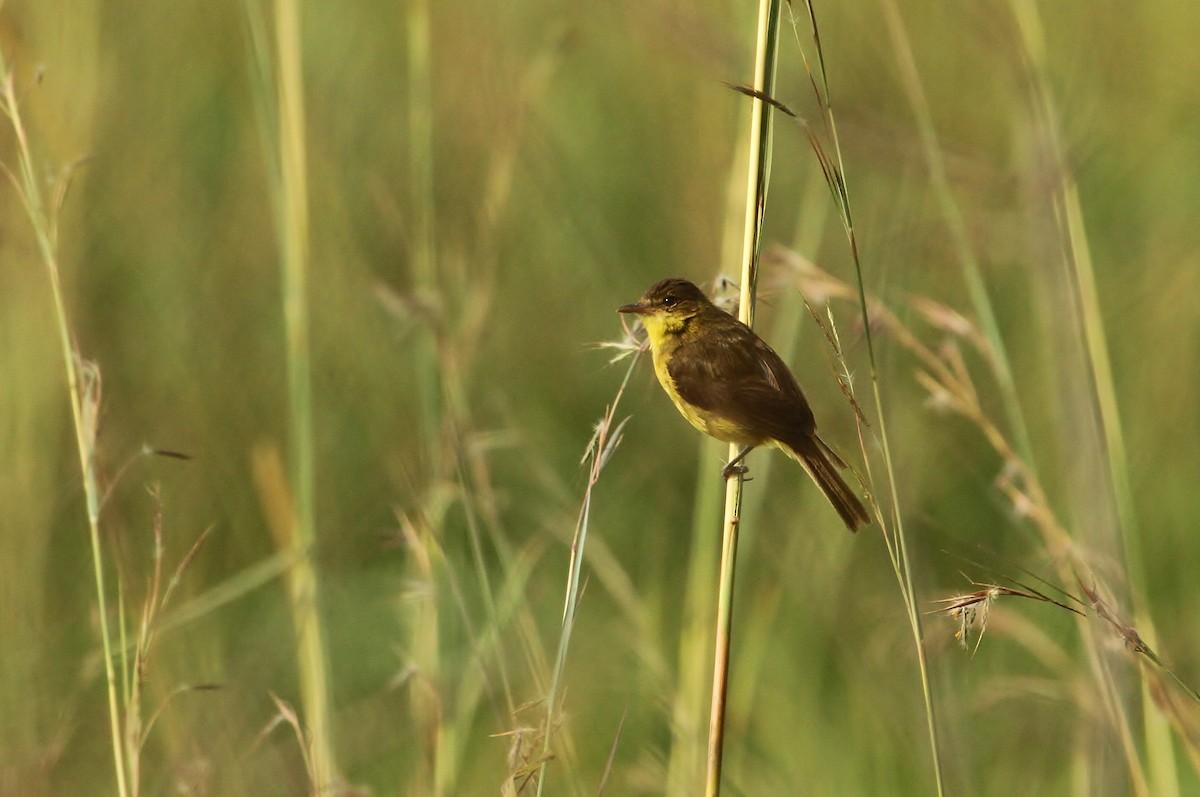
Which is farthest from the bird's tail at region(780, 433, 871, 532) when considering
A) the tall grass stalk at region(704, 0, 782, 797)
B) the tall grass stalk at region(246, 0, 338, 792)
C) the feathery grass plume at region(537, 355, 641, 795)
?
the tall grass stalk at region(246, 0, 338, 792)

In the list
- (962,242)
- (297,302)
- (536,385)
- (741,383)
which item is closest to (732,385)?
(741,383)

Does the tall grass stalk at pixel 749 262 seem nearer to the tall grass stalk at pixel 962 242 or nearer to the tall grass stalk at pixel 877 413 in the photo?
the tall grass stalk at pixel 877 413

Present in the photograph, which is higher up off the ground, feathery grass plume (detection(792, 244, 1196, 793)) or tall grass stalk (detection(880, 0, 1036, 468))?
tall grass stalk (detection(880, 0, 1036, 468))

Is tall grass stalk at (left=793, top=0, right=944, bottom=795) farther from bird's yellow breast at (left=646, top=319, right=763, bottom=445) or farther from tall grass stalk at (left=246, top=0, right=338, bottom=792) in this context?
tall grass stalk at (left=246, top=0, right=338, bottom=792)

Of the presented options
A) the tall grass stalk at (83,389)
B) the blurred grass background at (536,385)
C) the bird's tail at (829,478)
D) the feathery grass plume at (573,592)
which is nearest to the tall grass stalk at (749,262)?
the blurred grass background at (536,385)

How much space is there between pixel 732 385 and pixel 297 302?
0.83 m

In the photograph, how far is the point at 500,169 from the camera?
2.96 m

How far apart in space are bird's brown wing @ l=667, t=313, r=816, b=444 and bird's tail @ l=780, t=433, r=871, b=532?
0.04m

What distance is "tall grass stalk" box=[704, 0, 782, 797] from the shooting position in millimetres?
1771

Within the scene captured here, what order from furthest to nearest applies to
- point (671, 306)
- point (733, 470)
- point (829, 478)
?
1. point (671, 306)
2. point (829, 478)
3. point (733, 470)

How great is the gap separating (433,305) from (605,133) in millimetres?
3002

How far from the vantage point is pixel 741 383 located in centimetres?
260

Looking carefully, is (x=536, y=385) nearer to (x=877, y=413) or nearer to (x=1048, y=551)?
(x=1048, y=551)

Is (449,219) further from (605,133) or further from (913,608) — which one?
(913,608)
